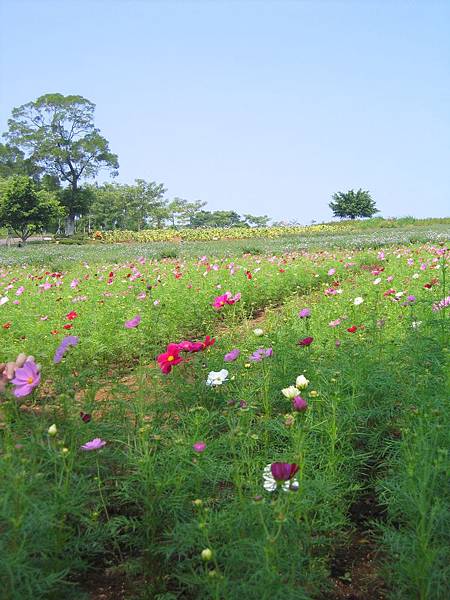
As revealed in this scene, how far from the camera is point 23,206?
29891 millimetres

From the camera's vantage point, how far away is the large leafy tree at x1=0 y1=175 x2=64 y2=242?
29.3m

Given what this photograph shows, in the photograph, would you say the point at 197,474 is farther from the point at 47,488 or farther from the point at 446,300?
the point at 446,300

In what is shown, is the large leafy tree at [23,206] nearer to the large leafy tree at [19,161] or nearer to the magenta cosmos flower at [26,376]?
the large leafy tree at [19,161]

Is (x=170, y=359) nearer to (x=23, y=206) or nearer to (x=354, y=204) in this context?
(x=23, y=206)

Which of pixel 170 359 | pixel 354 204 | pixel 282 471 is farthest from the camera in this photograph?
pixel 354 204

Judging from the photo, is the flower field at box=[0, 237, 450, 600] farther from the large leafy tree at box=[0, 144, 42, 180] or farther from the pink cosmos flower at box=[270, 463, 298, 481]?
the large leafy tree at box=[0, 144, 42, 180]

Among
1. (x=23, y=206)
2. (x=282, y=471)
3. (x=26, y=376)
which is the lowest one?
(x=282, y=471)

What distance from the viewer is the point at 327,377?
2.42 metres

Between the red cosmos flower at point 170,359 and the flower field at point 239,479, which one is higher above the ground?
the red cosmos flower at point 170,359

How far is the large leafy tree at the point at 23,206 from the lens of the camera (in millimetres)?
29312

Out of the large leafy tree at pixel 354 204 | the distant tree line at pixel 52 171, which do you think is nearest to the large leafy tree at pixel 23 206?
the distant tree line at pixel 52 171

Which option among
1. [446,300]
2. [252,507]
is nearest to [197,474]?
[252,507]

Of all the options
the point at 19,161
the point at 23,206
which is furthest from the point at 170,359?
the point at 19,161

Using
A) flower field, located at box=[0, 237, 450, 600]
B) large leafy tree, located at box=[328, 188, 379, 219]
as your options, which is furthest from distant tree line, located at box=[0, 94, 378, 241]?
flower field, located at box=[0, 237, 450, 600]
